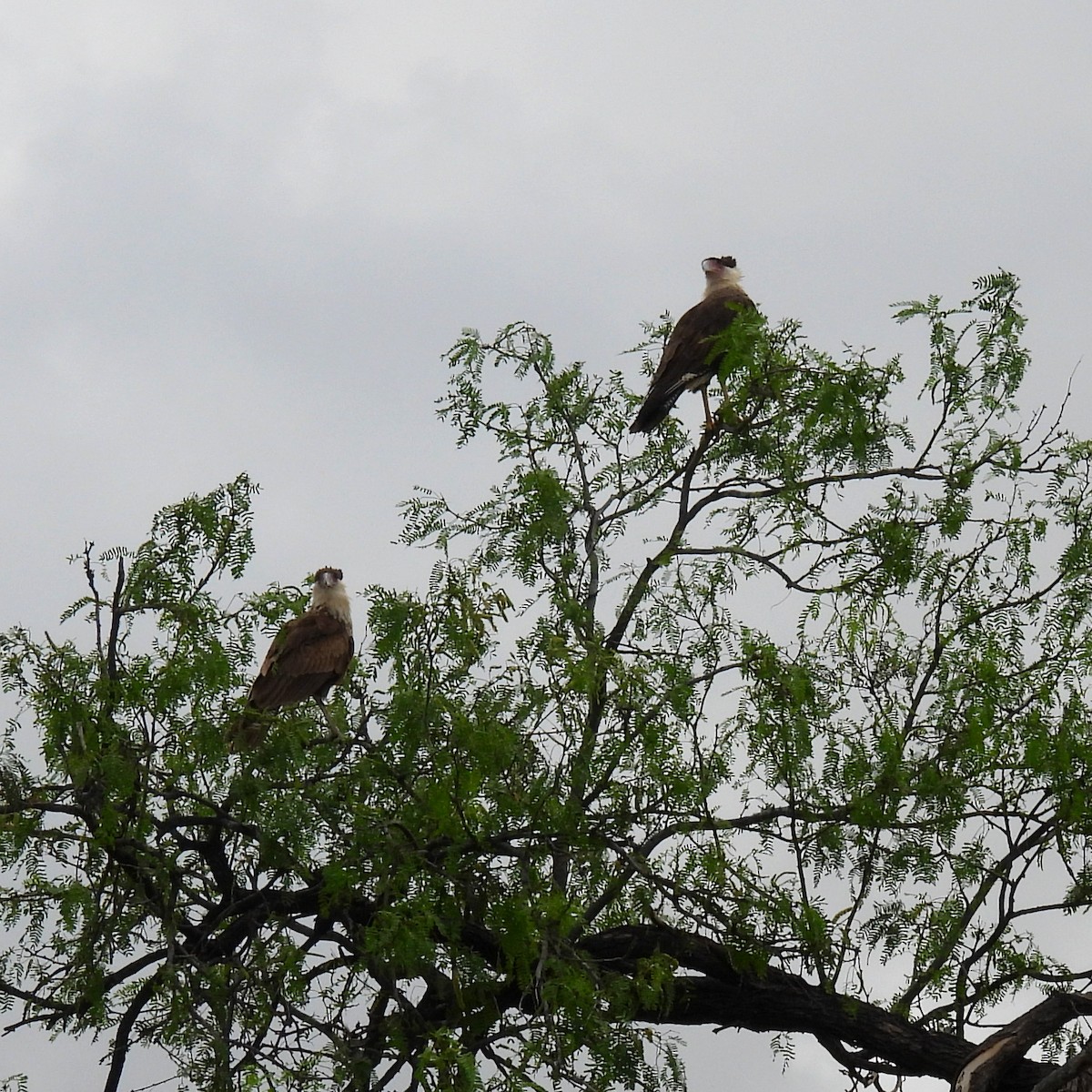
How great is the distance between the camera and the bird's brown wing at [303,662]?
8.87 metres

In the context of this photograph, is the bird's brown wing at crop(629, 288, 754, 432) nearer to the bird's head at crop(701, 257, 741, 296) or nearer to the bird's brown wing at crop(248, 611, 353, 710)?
the bird's head at crop(701, 257, 741, 296)

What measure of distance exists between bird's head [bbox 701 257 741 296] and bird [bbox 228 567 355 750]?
4016 mm

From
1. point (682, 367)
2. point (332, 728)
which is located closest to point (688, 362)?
point (682, 367)

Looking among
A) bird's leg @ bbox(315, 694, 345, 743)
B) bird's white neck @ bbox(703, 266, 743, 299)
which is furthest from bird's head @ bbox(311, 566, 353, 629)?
bird's white neck @ bbox(703, 266, 743, 299)

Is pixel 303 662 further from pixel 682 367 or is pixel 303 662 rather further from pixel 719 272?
pixel 719 272

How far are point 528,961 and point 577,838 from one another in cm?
67

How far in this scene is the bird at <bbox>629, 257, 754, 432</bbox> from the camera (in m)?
9.80

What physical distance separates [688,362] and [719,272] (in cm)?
240

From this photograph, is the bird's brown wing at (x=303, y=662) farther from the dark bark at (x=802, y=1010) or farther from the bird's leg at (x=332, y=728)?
the dark bark at (x=802, y=1010)

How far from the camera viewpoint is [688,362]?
32.6ft

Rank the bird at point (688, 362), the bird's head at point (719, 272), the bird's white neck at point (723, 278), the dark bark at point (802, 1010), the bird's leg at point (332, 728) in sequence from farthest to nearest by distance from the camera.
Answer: the bird's head at point (719, 272) → the bird's white neck at point (723, 278) → the bird at point (688, 362) → the dark bark at point (802, 1010) → the bird's leg at point (332, 728)

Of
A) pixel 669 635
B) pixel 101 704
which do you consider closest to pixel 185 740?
pixel 101 704

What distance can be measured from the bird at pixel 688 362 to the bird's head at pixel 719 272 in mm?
1398

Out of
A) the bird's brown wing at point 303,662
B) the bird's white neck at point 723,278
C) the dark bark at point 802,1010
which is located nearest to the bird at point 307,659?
the bird's brown wing at point 303,662
